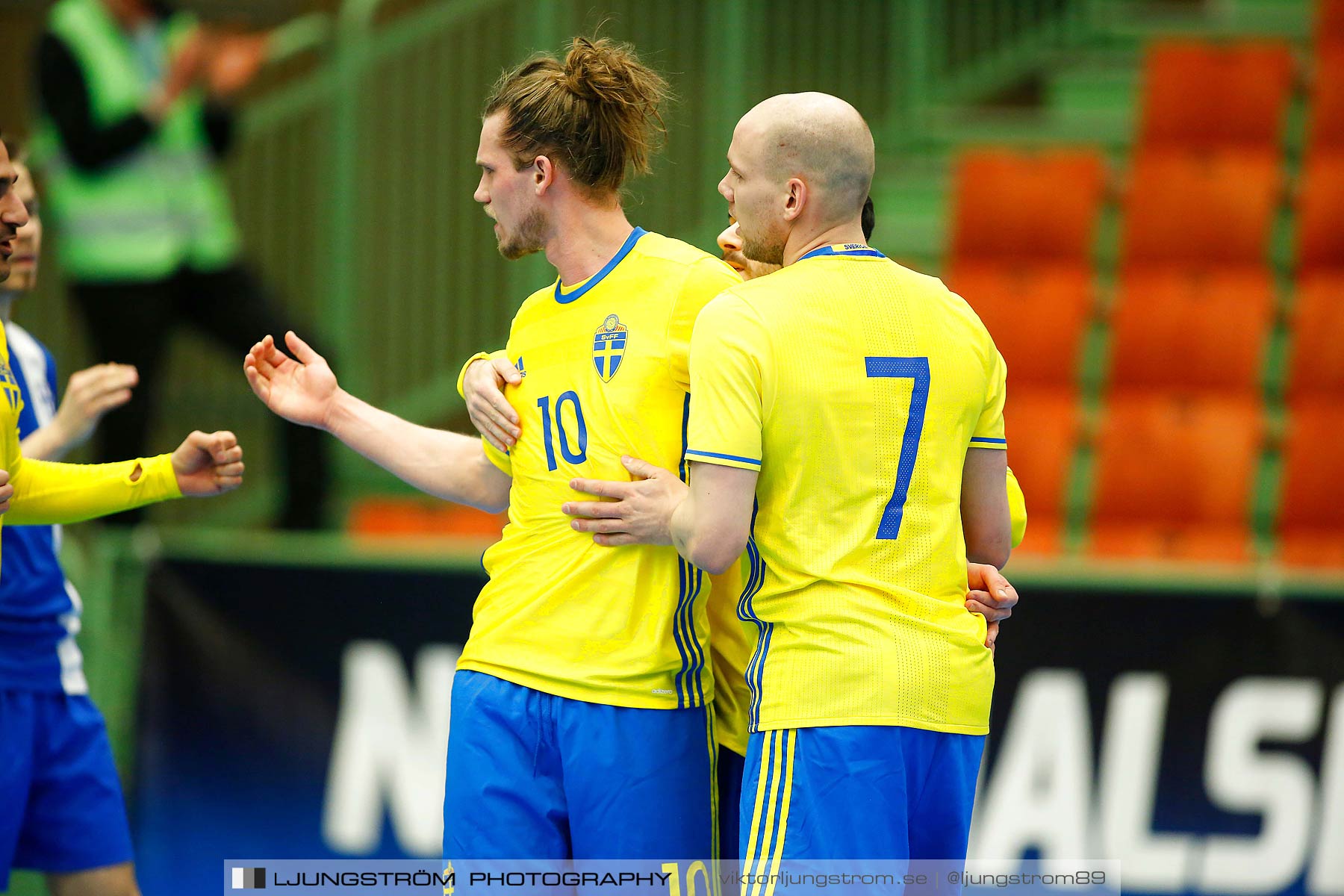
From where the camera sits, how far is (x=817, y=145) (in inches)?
115

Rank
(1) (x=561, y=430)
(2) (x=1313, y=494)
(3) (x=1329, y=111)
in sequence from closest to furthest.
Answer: (1) (x=561, y=430) → (2) (x=1313, y=494) → (3) (x=1329, y=111)

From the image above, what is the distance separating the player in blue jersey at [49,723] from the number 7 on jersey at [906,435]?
6.88 feet

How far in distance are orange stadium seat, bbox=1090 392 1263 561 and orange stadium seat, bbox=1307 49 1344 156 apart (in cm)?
183

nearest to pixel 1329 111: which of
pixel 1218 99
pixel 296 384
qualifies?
pixel 1218 99

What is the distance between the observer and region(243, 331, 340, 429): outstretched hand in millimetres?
3523

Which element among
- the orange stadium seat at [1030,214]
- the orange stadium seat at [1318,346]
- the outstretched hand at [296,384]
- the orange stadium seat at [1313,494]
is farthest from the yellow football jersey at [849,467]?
the orange stadium seat at [1030,214]

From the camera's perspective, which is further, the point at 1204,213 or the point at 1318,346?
the point at 1204,213

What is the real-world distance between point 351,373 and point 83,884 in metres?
3.70

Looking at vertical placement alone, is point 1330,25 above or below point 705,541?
above

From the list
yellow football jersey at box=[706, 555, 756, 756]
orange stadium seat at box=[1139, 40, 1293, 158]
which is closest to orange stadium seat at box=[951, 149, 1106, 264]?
orange stadium seat at box=[1139, 40, 1293, 158]

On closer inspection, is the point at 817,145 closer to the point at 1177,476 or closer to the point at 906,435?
the point at 906,435

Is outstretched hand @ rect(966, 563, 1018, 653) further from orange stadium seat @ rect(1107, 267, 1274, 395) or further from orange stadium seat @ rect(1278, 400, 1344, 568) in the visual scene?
orange stadium seat @ rect(1107, 267, 1274, 395)

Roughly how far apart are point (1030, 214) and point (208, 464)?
5.44 m

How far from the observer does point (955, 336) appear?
2979 millimetres
